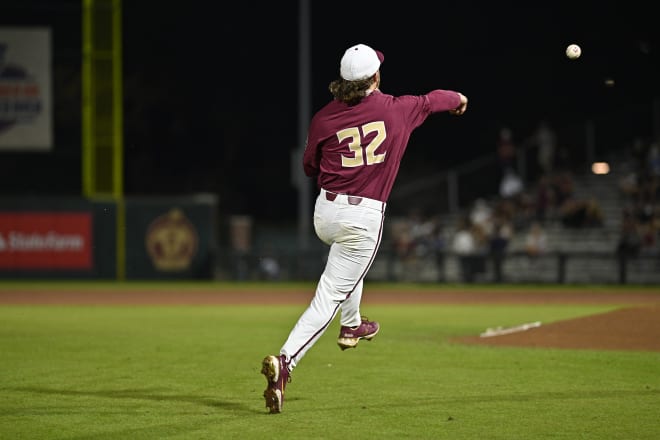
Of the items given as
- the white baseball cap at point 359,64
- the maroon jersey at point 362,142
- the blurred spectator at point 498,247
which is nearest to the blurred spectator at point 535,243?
the blurred spectator at point 498,247

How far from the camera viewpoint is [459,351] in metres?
11.3

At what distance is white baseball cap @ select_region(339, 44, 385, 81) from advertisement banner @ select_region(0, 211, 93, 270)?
852 inches

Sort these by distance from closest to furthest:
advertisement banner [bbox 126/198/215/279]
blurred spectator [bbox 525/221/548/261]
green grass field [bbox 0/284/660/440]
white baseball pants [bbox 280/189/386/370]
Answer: green grass field [bbox 0/284/660/440], white baseball pants [bbox 280/189/386/370], blurred spectator [bbox 525/221/548/261], advertisement banner [bbox 126/198/215/279]

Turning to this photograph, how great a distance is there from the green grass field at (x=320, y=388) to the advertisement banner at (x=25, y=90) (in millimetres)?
15163

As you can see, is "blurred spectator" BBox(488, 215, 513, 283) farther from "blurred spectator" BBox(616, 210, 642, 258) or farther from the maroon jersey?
the maroon jersey

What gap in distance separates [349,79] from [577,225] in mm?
21185

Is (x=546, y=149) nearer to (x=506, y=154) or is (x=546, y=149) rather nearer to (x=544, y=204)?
(x=506, y=154)

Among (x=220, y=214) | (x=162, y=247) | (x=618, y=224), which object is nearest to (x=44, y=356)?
(x=162, y=247)

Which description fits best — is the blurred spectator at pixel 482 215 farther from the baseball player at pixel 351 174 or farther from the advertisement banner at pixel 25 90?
the baseball player at pixel 351 174

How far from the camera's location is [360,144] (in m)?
7.66

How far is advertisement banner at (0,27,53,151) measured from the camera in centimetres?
2823

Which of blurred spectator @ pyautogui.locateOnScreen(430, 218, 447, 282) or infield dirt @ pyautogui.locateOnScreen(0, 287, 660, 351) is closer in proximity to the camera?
infield dirt @ pyautogui.locateOnScreen(0, 287, 660, 351)

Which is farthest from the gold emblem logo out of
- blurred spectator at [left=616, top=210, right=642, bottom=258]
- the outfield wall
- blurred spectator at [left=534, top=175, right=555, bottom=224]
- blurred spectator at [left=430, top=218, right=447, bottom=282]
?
blurred spectator at [left=616, top=210, right=642, bottom=258]

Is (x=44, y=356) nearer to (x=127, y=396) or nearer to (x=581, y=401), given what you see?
(x=127, y=396)
